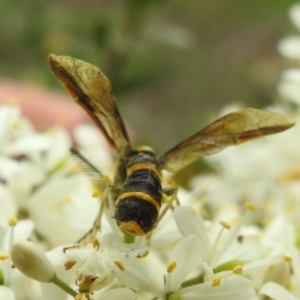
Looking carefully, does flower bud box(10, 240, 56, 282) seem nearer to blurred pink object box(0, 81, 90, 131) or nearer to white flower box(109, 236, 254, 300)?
white flower box(109, 236, 254, 300)

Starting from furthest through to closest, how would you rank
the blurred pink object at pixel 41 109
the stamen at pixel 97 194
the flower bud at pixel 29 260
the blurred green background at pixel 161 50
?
the blurred green background at pixel 161 50 → the blurred pink object at pixel 41 109 → the stamen at pixel 97 194 → the flower bud at pixel 29 260

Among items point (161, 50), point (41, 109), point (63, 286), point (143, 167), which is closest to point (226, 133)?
point (143, 167)

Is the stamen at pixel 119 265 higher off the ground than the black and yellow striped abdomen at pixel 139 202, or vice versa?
the black and yellow striped abdomen at pixel 139 202

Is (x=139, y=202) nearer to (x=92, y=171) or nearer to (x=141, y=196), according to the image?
(x=141, y=196)

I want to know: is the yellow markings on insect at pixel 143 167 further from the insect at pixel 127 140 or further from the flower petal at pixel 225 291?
the flower petal at pixel 225 291

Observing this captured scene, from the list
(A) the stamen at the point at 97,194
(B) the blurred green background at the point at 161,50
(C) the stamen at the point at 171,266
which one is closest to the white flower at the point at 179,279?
(C) the stamen at the point at 171,266

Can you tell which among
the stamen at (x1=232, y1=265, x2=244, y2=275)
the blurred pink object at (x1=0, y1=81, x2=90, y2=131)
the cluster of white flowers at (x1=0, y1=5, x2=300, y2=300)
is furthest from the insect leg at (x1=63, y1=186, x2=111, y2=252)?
the blurred pink object at (x1=0, y1=81, x2=90, y2=131)

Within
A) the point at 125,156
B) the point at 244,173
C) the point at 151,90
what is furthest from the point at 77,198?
the point at 151,90
